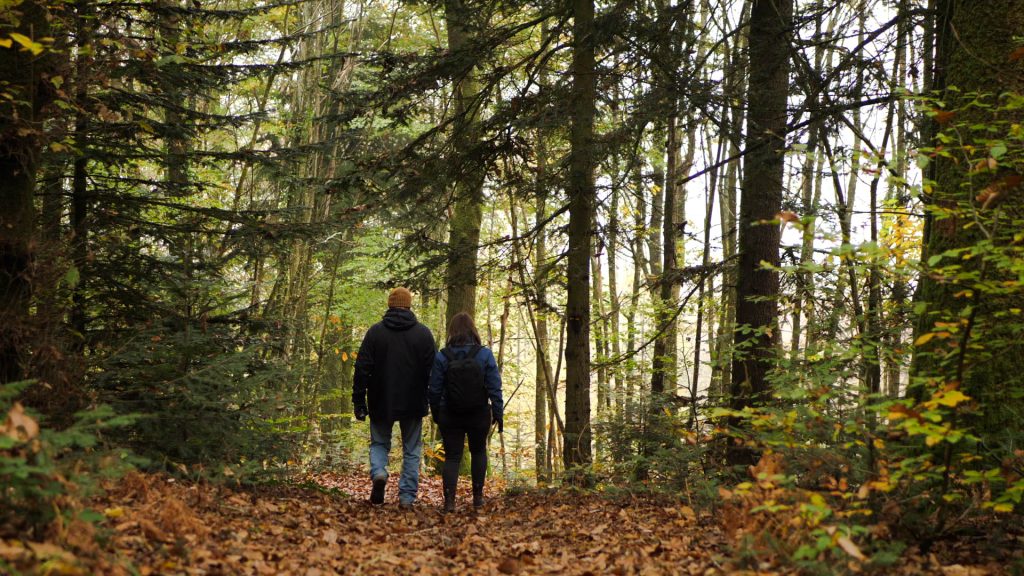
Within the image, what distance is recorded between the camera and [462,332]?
8086mm

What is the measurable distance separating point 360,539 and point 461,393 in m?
2.34

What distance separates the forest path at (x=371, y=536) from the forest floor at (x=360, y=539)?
0.04ft

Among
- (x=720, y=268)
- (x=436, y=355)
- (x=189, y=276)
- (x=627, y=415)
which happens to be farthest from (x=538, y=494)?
(x=189, y=276)

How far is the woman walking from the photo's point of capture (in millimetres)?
7941

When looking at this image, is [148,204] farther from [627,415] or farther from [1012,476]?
[1012,476]

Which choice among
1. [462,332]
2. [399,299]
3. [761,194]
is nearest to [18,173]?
[399,299]

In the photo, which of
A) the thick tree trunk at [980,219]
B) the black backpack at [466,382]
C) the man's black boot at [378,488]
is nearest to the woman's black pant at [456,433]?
the black backpack at [466,382]

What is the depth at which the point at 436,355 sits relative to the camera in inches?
326

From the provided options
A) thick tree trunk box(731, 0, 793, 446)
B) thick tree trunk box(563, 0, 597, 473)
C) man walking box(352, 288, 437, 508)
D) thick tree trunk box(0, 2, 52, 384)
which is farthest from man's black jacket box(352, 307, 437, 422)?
thick tree trunk box(731, 0, 793, 446)

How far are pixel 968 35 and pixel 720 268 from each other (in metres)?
4.26

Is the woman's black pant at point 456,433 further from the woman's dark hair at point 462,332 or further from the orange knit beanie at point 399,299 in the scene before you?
the orange knit beanie at point 399,299

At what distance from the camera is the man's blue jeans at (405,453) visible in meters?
8.11

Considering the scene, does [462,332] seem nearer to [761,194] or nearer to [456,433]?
[456,433]

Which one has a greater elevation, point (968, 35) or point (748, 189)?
point (968, 35)
